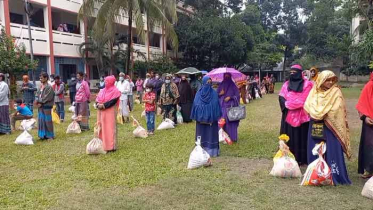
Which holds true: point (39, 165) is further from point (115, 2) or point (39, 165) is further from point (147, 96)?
point (115, 2)

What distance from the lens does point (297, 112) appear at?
5.88 metres

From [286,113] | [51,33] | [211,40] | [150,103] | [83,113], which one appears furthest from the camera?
[211,40]

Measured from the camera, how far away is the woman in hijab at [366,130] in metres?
4.99

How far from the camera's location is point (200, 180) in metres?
5.29

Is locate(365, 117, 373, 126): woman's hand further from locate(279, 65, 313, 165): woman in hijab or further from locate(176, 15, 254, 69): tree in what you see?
locate(176, 15, 254, 69): tree

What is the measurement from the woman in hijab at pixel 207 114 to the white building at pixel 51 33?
1348cm

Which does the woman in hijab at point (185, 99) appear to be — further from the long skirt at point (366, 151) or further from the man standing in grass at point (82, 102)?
the long skirt at point (366, 151)

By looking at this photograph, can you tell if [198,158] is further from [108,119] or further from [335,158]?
[108,119]

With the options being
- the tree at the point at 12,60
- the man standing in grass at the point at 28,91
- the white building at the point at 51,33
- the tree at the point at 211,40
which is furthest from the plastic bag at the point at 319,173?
the tree at the point at 211,40

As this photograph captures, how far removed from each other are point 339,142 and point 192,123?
21.9ft

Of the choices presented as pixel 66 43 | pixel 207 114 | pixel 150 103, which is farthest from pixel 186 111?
pixel 66 43

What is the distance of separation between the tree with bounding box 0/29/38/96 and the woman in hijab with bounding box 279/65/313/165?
11.8 meters

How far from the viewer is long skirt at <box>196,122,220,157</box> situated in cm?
657

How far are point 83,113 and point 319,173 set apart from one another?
690 cm
